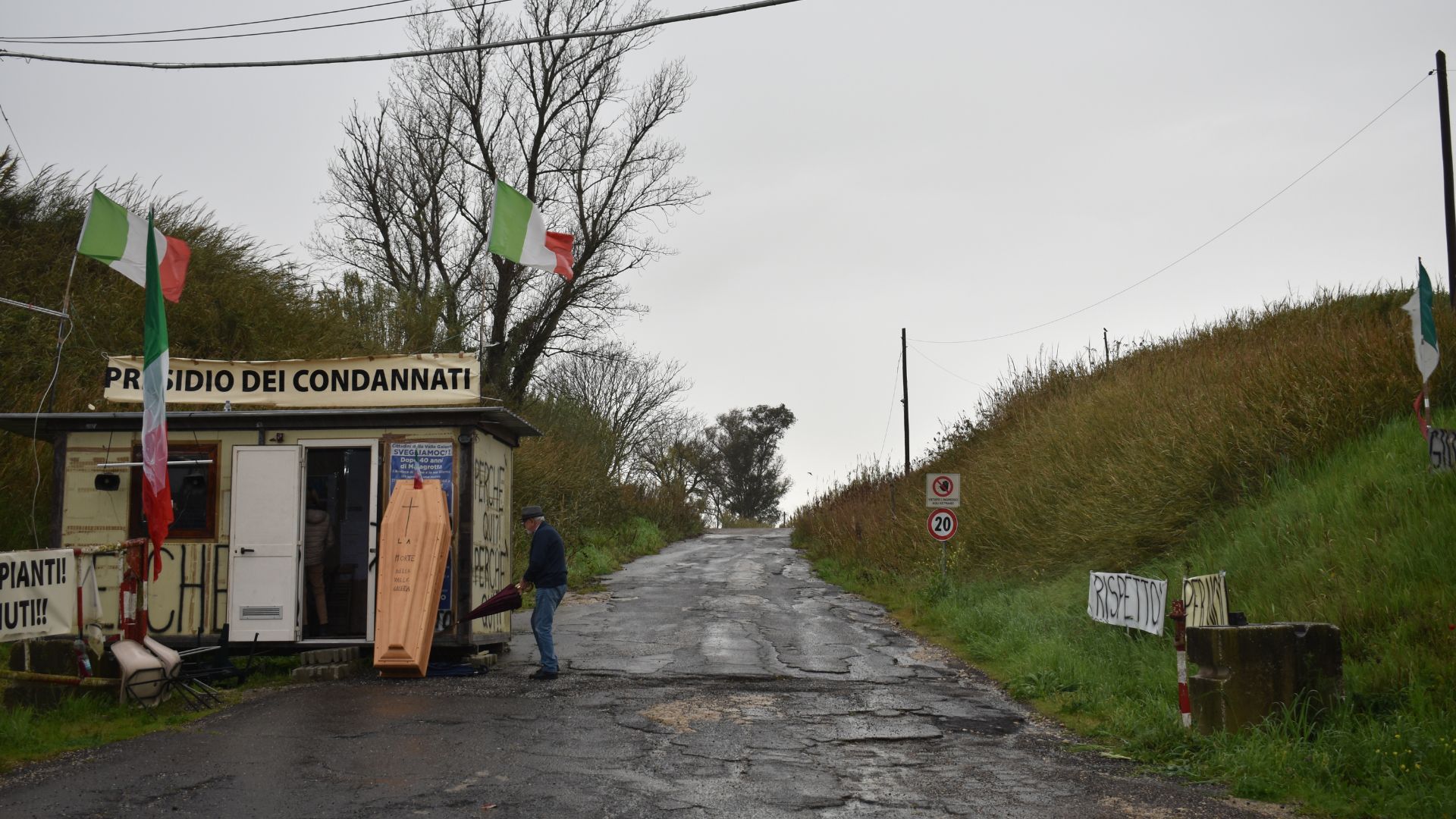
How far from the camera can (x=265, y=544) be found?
41.7 feet

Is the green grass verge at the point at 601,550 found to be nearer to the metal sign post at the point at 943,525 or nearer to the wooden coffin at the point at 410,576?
the metal sign post at the point at 943,525

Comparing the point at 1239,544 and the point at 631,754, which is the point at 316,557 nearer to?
the point at 631,754

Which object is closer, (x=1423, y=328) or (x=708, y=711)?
(x=708, y=711)

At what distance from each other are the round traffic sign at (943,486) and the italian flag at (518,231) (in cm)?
754

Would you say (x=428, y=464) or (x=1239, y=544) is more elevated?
(x=428, y=464)

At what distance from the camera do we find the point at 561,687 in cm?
1136

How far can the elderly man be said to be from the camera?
40.0 ft

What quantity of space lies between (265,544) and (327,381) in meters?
2.04

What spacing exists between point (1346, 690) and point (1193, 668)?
1761 millimetres

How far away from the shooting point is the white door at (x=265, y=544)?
12.6 metres

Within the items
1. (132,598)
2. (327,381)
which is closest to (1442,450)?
(327,381)

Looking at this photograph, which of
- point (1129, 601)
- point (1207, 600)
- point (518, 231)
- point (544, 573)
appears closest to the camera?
point (1207, 600)

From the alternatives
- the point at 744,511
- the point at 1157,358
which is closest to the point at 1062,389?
the point at 1157,358

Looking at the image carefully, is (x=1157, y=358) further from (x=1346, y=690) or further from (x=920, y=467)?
(x=1346, y=690)
